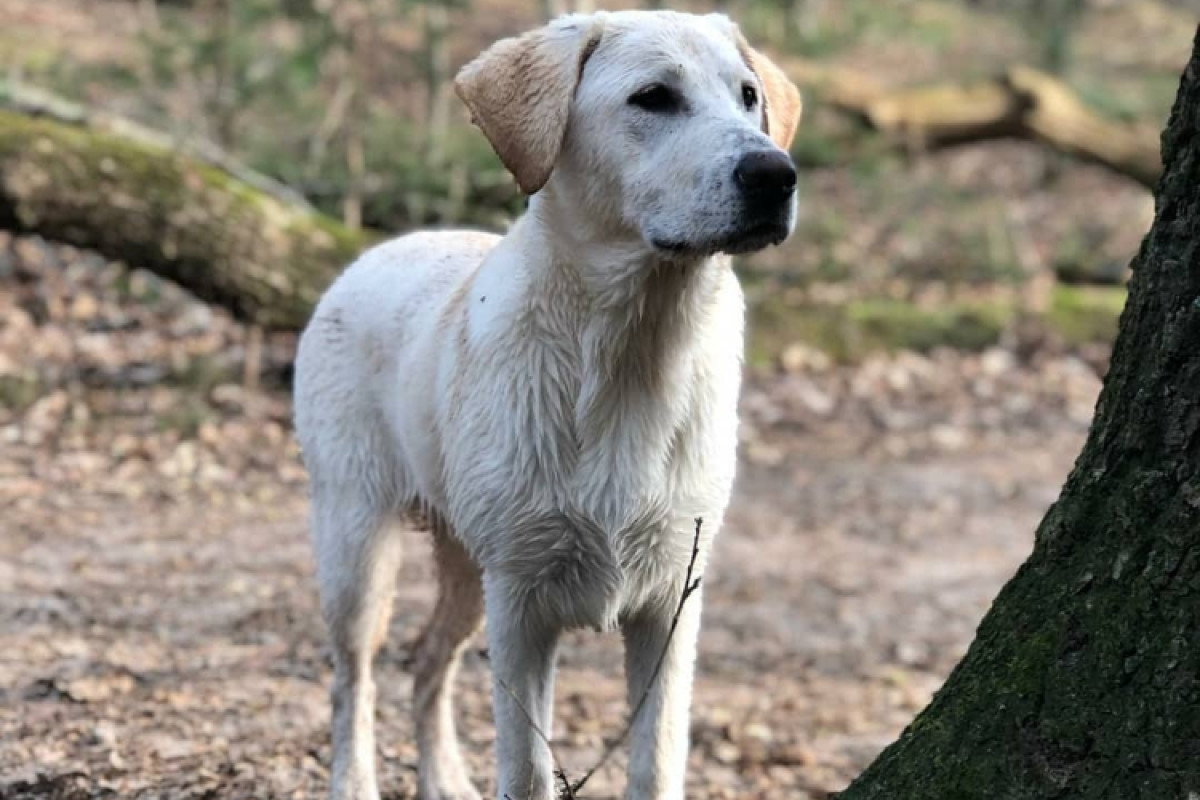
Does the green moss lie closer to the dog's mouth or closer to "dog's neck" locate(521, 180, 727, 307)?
"dog's neck" locate(521, 180, 727, 307)

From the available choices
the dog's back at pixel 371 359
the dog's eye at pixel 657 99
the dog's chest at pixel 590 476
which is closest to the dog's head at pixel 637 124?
the dog's eye at pixel 657 99

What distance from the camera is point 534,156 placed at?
10.8 ft

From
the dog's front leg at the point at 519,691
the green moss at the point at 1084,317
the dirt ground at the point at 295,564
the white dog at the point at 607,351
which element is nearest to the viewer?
the white dog at the point at 607,351

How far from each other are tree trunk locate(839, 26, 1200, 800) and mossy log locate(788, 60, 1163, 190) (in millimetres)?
10110

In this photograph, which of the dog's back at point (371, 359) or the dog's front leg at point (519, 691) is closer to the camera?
the dog's front leg at point (519, 691)

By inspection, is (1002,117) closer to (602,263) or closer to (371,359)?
(371,359)

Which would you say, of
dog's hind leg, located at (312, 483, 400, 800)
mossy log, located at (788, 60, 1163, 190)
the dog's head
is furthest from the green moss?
the dog's head

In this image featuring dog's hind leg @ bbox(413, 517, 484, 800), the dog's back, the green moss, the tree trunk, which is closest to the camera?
the tree trunk

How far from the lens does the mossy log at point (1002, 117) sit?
1257cm

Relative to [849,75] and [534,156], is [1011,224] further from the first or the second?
[534,156]

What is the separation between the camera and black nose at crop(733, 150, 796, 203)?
3.02 m

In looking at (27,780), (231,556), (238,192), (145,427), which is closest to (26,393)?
(145,427)

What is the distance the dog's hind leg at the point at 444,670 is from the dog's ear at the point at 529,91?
1469mm

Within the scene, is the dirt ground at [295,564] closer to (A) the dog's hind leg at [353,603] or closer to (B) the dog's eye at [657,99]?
(A) the dog's hind leg at [353,603]
